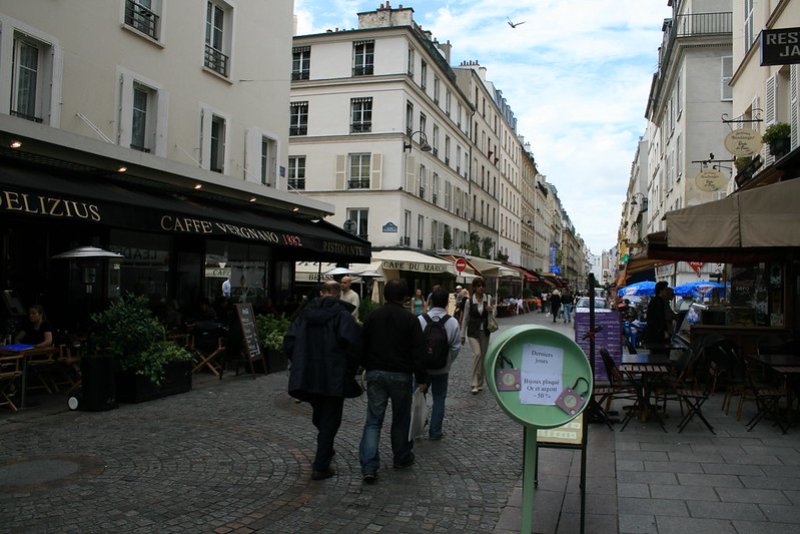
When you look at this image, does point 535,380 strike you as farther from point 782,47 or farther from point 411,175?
point 411,175

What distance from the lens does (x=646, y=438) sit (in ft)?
22.4

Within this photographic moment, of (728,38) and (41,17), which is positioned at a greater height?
(728,38)

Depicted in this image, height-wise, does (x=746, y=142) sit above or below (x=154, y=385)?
above

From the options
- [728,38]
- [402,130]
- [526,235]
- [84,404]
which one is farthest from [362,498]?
[526,235]

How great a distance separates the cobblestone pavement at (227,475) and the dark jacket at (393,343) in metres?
1.00

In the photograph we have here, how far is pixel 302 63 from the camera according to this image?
32.5 m

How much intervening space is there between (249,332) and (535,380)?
8.57 meters

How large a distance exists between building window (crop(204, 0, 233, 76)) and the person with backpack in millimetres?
10991

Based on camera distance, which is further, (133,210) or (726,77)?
(726,77)

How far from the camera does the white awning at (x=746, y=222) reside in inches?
262

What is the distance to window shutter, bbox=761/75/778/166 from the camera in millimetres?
12328

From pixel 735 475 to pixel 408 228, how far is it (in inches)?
1070

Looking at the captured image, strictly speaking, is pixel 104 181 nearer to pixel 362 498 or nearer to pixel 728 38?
pixel 362 498

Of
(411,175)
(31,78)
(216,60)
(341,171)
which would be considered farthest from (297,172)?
(31,78)
